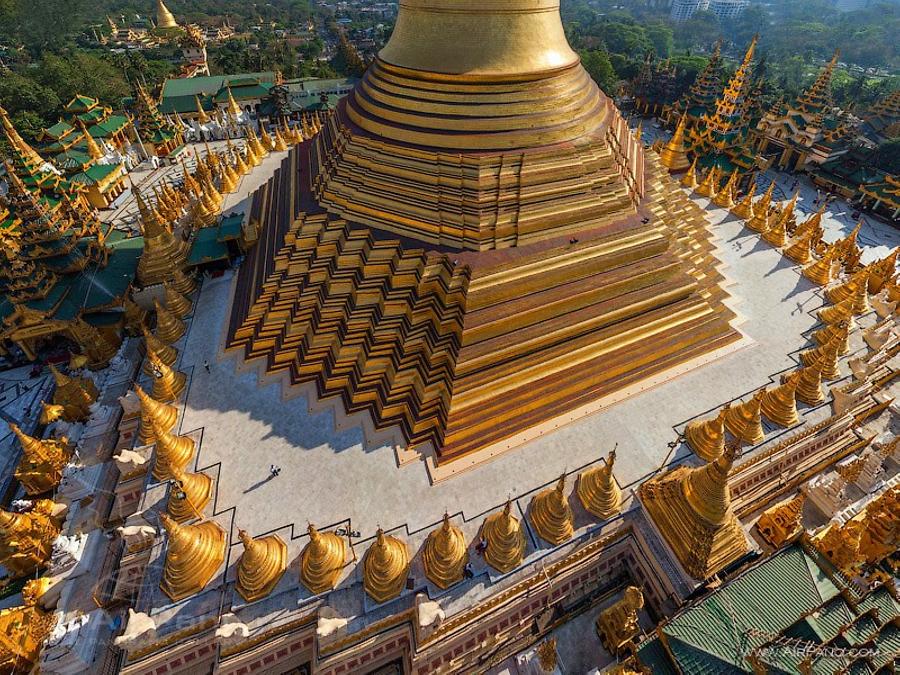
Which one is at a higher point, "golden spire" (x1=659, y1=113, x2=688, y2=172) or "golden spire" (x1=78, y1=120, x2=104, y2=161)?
"golden spire" (x1=659, y1=113, x2=688, y2=172)

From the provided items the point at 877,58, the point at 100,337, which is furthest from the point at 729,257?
the point at 877,58

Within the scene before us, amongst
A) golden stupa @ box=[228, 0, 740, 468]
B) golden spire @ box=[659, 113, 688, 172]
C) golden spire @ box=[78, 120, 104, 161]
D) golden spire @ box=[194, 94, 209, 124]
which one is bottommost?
golden spire @ box=[194, 94, 209, 124]

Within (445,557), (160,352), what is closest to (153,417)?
(160,352)

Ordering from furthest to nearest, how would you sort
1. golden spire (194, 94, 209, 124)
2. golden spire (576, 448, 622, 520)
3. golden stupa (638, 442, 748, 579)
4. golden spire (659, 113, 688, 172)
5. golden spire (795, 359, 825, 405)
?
golden spire (194, 94, 209, 124) → golden spire (659, 113, 688, 172) → golden spire (795, 359, 825, 405) → golden spire (576, 448, 622, 520) → golden stupa (638, 442, 748, 579)

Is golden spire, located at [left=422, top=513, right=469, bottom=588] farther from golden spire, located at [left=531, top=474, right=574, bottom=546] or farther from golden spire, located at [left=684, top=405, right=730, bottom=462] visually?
golden spire, located at [left=684, top=405, right=730, bottom=462]

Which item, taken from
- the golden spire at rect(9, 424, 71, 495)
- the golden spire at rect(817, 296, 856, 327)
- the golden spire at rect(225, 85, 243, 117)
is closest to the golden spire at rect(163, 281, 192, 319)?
the golden spire at rect(9, 424, 71, 495)

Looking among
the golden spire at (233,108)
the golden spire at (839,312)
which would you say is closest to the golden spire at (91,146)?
the golden spire at (233,108)

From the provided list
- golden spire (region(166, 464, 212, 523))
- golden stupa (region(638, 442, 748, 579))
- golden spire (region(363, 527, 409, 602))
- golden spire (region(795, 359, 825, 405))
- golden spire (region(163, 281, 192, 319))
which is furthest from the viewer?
golden spire (region(163, 281, 192, 319))
